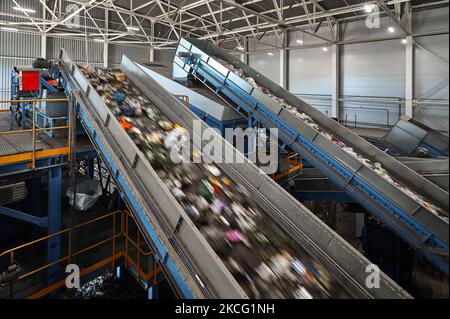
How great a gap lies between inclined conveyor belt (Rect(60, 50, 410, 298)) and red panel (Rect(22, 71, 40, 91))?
2.45 metres

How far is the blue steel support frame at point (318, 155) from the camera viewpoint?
447cm

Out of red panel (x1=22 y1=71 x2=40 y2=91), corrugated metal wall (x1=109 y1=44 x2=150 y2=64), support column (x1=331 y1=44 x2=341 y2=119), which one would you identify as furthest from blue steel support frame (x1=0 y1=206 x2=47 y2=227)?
corrugated metal wall (x1=109 y1=44 x2=150 y2=64)

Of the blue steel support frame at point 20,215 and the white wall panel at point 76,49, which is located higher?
the white wall panel at point 76,49

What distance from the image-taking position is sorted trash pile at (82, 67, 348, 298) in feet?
8.74

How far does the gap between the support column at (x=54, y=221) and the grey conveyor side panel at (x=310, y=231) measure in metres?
2.21

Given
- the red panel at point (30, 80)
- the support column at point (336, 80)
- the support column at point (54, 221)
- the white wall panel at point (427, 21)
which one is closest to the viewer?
the support column at point (54, 221)

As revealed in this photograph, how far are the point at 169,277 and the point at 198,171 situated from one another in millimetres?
1634

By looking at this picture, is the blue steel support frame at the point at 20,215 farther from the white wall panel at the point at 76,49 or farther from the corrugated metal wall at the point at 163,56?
the corrugated metal wall at the point at 163,56

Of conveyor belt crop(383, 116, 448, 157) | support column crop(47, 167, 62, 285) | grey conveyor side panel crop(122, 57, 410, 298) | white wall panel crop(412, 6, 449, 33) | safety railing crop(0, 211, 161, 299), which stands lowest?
safety railing crop(0, 211, 161, 299)

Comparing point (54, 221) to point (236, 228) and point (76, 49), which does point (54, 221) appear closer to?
point (236, 228)

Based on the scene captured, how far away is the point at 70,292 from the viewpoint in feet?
14.2

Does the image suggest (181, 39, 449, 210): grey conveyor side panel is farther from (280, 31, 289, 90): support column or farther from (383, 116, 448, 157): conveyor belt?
(280, 31, 289, 90): support column

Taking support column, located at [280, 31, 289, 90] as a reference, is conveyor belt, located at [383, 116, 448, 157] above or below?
below

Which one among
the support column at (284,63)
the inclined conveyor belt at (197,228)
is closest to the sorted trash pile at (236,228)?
the inclined conveyor belt at (197,228)
